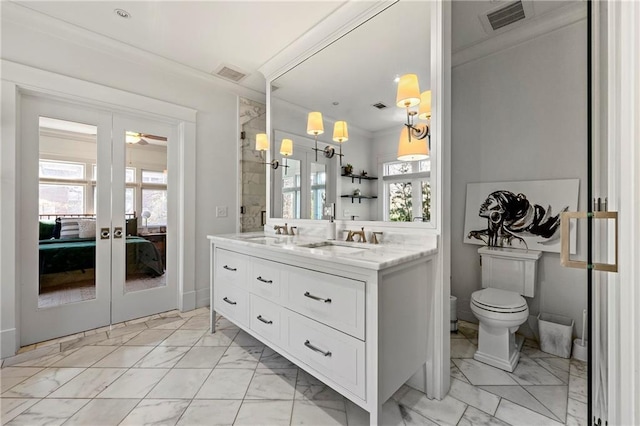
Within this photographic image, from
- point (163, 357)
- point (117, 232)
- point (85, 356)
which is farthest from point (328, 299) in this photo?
point (117, 232)

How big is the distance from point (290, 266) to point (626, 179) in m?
1.43

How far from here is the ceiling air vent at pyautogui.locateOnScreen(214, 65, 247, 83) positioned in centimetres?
288

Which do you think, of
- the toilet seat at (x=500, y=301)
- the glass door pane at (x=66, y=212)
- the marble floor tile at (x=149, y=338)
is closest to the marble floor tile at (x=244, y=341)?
the marble floor tile at (x=149, y=338)

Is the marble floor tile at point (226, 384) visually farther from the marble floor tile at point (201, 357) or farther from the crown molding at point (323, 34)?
the crown molding at point (323, 34)

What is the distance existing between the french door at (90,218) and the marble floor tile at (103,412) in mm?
1251

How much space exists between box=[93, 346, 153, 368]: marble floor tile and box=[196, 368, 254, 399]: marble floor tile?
68 cm

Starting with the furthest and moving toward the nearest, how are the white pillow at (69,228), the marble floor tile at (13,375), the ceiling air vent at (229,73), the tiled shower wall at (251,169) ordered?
the tiled shower wall at (251,169), the ceiling air vent at (229,73), the white pillow at (69,228), the marble floor tile at (13,375)

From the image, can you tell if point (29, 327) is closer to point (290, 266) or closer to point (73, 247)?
point (73, 247)

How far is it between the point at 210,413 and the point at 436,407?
4.17 feet

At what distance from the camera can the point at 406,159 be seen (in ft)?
5.98

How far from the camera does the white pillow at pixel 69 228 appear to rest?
2.35 meters

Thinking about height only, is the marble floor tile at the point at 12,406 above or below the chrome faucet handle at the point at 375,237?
below

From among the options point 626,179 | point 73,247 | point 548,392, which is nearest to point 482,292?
point 548,392

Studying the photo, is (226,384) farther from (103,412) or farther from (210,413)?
(103,412)
